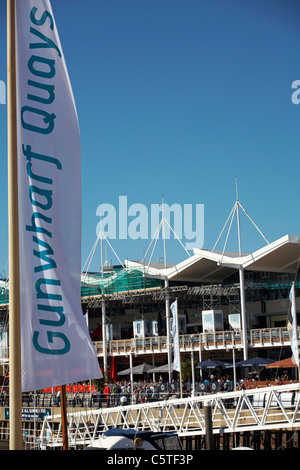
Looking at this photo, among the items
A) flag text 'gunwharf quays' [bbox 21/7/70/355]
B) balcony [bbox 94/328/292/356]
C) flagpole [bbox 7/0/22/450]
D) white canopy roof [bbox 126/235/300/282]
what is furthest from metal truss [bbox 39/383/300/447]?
white canopy roof [bbox 126/235/300/282]

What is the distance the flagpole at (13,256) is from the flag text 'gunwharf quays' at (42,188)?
24.0 inches

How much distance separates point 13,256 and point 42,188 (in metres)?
1.48

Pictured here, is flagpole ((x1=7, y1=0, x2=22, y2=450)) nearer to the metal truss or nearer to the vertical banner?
the vertical banner

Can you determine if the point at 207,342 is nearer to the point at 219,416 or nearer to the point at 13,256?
the point at 219,416

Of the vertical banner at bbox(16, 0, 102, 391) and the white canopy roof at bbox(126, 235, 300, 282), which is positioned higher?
the white canopy roof at bbox(126, 235, 300, 282)

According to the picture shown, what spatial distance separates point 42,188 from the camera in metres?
8.38

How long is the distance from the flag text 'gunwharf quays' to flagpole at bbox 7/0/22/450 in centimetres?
61

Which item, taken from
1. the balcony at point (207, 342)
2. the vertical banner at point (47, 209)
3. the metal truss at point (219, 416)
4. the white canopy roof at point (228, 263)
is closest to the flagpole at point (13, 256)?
the vertical banner at point (47, 209)

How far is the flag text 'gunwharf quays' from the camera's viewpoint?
8.22 m

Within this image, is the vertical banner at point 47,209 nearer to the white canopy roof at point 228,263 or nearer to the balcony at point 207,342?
the balcony at point 207,342

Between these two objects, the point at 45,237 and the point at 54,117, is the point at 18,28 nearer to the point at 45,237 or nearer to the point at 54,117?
the point at 54,117

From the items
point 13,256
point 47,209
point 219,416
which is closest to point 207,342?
point 219,416
